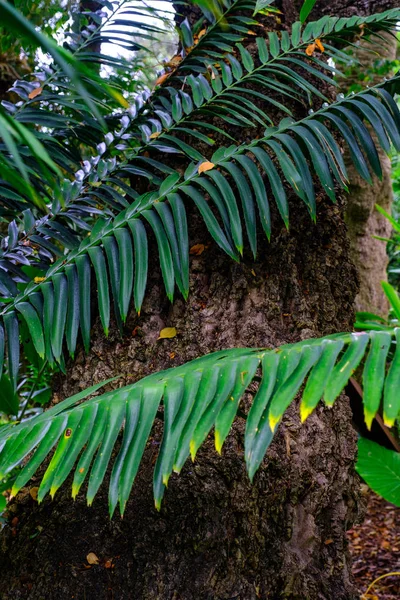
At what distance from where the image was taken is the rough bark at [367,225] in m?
3.54

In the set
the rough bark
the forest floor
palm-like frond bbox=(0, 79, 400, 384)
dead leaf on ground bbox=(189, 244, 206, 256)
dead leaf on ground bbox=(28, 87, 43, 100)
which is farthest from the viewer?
the rough bark

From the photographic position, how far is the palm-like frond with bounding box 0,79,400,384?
136cm

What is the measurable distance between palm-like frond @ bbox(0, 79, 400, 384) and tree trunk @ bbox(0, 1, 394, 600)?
10 cm

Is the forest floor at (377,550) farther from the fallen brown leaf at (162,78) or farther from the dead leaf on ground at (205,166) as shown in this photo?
the fallen brown leaf at (162,78)

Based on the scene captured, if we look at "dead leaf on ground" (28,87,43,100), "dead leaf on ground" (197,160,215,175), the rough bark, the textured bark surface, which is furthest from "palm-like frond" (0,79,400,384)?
the rough bark

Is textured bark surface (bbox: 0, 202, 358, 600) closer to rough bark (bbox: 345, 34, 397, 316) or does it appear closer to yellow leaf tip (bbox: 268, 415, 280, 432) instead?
yellow leaf tip (bbox: 268, 415, 280, 432)

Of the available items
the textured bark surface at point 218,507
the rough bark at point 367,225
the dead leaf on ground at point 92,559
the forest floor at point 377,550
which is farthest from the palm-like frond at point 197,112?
the rough bark at point 367,225

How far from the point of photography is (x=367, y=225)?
3660 millimetres

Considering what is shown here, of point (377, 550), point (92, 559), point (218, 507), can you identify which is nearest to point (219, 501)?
point (218, 507)

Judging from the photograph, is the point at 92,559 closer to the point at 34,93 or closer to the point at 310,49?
the point at 34,93

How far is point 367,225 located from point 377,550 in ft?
6.55

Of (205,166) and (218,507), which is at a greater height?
(205,166)

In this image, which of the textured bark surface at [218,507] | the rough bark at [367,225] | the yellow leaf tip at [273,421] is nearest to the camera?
the yellow leaf tip at [273,421]

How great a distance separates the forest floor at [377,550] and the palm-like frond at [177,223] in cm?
166
